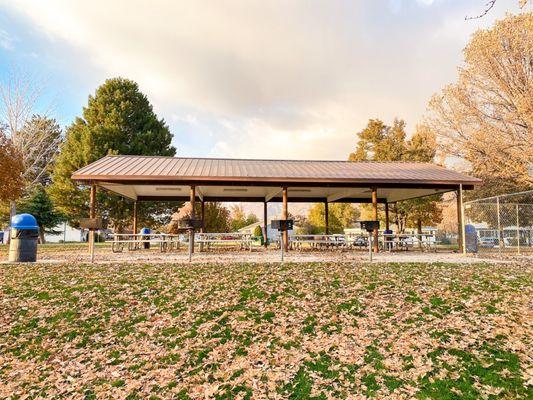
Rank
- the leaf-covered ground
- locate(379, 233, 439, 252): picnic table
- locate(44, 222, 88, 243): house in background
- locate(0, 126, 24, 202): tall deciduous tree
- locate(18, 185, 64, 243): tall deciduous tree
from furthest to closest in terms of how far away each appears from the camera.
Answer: locate(44, 222, 88, 243): house in background, locate(18, 185, 64, 243): tall deciduous tree, locate(0, 126, 24, 202): tall deciduous tree, locate(379, 233, 439, 252): picnic table, the leaf-covered ground

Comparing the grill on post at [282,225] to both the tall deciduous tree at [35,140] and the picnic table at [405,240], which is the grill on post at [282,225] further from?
the tall deciduous tree at [35,140]

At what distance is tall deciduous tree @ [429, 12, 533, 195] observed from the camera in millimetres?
17125

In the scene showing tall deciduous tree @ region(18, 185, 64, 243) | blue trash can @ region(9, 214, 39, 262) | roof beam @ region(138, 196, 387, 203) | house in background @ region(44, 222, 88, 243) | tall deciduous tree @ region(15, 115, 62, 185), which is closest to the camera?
blue trash can @ region(9, 214, 39, 262)

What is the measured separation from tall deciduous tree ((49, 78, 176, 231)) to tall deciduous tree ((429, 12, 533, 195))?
1822 centimetres

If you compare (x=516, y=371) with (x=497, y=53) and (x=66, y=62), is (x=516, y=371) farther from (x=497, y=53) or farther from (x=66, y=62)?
(x=497, y=53)

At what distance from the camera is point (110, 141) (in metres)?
23.4

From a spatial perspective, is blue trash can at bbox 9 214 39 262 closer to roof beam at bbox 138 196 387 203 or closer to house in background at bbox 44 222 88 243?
roof beam at bbox 138 196 387 203

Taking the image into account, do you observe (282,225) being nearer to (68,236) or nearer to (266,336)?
(266,336)

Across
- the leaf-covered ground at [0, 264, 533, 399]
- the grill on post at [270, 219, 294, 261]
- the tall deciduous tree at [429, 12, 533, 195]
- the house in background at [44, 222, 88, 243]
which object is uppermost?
the tall deciduous tree at [429, 12, 533, 195]

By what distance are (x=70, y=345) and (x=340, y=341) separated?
12.9 ft

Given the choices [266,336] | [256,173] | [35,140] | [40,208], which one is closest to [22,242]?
[256,173]

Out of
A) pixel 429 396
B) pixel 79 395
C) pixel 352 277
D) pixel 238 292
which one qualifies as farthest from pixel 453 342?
pixel 79 395

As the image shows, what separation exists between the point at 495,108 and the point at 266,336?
18.9 meters

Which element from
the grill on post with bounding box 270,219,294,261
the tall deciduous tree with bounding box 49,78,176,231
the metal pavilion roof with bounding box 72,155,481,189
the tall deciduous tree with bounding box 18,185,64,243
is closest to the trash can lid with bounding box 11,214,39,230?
the metal pavilion roof with bounding box 72,155,481,189
